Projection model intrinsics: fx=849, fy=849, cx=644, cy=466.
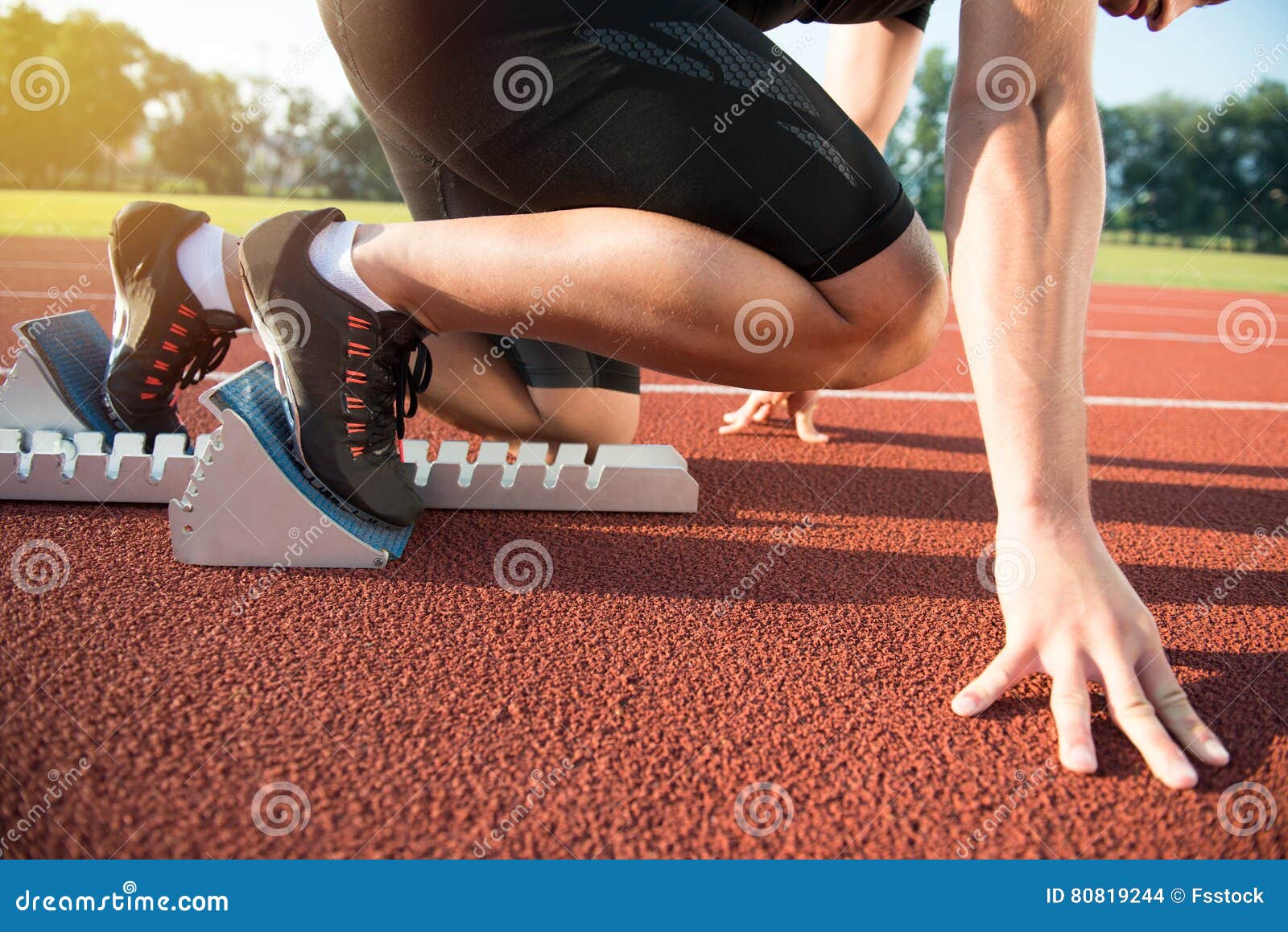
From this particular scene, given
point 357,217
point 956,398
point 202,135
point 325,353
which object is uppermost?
point 325,353

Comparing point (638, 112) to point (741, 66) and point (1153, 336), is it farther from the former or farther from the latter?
point (1153, 336)

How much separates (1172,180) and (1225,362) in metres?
36.9

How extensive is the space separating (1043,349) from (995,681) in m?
0.50

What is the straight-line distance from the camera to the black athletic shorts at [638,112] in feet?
4.67

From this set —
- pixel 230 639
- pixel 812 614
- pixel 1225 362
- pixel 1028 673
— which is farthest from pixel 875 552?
pixel 1225 362

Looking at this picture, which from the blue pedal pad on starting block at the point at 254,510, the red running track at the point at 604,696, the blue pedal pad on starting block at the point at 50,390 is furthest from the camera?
the blue pedal pad on starting block at the point at 50,390

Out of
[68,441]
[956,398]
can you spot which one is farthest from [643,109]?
[956,398]

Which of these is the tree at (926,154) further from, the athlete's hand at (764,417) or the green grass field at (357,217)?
the athlete's hand at (764,417)

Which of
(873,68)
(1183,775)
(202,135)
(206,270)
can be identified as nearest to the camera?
(1183,775)

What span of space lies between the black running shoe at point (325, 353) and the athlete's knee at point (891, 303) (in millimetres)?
840

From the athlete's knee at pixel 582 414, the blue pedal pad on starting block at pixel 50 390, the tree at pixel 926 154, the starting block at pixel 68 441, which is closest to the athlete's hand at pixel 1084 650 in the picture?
the athlete's knee at pixel 582 414

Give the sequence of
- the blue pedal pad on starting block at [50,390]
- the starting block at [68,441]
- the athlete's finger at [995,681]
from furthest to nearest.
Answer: the blue pedal pad on starting block at [50,390] < the starting block at [68,441] < the athlete's finger at [995,681]

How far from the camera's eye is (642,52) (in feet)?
4.68

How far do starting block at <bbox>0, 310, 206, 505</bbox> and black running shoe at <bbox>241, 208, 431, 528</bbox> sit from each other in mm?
382
